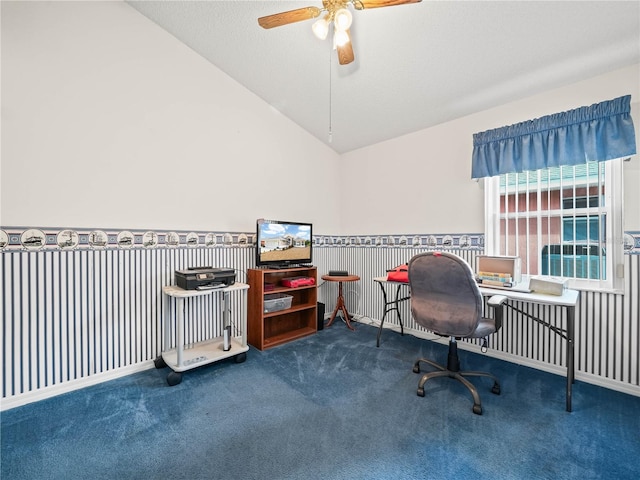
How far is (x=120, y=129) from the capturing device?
7.40ft

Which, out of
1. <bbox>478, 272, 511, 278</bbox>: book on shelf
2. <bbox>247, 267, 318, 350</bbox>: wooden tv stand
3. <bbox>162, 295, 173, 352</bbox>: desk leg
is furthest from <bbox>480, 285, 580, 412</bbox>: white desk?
<bbox>162, 295, 173, 352</bbox>: desk leg

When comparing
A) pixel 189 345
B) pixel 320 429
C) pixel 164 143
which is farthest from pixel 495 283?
pixel 164 143

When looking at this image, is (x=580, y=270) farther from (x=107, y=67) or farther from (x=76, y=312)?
(x=107, y=67)

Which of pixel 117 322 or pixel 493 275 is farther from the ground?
pixel 493 275

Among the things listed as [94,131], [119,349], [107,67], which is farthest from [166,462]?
[107,67]

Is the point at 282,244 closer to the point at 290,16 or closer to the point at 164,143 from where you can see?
the point at 164,143

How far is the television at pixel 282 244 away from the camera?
2.91 meters

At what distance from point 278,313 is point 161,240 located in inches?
54.8

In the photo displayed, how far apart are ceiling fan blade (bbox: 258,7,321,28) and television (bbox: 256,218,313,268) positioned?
169 centimetres

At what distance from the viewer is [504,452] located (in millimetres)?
1459

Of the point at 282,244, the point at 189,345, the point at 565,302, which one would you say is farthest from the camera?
the point at 282,244

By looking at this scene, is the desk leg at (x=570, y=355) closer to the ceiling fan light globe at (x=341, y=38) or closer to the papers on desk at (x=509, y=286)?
the papers on desk at (x=509, y=286)

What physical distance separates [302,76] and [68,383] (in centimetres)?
337

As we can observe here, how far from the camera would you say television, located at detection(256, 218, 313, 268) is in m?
2.91
